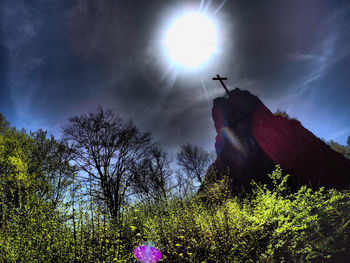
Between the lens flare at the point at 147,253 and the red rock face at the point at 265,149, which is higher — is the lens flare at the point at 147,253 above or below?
below

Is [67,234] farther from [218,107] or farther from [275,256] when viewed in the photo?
[218,107]

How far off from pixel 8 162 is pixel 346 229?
17.4m

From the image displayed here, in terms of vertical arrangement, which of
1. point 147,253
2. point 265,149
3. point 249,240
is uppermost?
point 265,149

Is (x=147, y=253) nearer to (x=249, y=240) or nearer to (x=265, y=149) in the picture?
(x=249, y=240)

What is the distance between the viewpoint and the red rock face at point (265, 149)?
12516 millimetres

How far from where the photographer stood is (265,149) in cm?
1548

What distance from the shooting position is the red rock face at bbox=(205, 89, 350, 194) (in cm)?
1252

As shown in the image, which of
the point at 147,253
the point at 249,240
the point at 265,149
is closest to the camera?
the point at 147,253

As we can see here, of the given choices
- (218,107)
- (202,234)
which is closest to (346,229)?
(202,234)

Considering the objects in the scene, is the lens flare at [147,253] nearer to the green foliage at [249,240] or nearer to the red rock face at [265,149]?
the green foliage at [249,240]

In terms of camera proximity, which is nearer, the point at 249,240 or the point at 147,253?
the point at 147,253

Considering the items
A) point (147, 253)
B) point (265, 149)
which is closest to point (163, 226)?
point (147, 253)

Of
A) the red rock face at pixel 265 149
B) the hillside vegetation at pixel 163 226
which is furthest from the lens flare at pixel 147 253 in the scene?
the red rock face at pixel 265 149

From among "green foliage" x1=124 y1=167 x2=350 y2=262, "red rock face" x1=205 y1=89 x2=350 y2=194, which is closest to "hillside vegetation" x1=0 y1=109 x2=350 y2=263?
Result: "green foliage" x1=124 y1=167 x2=350 y2=262
